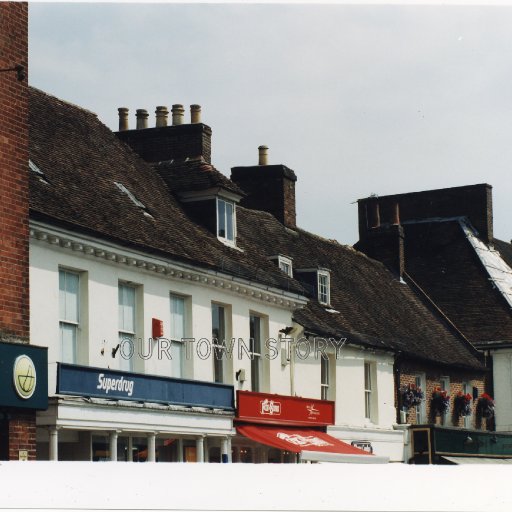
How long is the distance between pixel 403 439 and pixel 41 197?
17335 mm

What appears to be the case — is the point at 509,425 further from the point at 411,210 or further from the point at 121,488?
the point at 121,488

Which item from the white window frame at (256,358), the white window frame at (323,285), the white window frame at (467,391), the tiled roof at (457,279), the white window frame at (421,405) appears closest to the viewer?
the white window frame at (256,358)

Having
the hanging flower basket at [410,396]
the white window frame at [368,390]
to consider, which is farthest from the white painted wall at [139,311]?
the hanging flower basket at [410,396]

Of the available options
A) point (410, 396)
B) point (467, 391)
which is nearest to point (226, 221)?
point (410, 396)

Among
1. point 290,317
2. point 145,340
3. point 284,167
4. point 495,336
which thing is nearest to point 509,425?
point 495,336

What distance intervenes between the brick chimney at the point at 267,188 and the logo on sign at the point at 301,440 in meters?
9.26

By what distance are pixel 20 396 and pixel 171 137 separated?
43.6 ft

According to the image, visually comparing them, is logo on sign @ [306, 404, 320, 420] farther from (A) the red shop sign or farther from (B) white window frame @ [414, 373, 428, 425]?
(B) white window frame @ [414, 373, 428, 425]

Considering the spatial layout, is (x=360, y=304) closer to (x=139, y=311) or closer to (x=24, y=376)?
(x=139, y=311)

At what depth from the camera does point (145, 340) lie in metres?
23.9

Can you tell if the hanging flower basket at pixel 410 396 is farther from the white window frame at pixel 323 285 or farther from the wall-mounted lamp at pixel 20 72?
the wall-mounted lamp at pixel 20 72

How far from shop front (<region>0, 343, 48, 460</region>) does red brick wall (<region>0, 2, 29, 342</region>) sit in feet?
0.96

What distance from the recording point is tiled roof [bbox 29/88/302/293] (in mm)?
22438

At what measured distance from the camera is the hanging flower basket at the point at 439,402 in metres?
38.4
